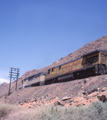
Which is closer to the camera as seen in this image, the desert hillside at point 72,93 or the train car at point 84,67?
the desert hillside at point 72,93

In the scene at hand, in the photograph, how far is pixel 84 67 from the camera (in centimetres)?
1914

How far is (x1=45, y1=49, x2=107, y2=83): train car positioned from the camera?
1816 cm

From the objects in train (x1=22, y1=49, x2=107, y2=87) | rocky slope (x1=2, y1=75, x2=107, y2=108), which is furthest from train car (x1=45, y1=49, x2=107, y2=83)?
rocky slope (x1=2, y1=75, x2=107, y2=108)

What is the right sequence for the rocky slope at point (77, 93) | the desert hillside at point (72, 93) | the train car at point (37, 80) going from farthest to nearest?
1. the train car at point (37, 80)
2. the desert hillside at point (72, 93)
3. the rocky slope at point (77, 93)

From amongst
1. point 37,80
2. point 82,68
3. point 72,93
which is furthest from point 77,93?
point 37,80

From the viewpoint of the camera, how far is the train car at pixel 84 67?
59.6ft

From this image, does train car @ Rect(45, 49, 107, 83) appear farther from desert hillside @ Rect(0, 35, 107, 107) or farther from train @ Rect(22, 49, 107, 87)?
desert hillside @ Rect(0, 35, 107, 107)

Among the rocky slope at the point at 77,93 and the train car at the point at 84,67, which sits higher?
the train car at the point at 84,67

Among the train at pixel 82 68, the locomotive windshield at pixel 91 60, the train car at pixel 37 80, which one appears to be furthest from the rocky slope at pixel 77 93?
the train car at pixel 37 80

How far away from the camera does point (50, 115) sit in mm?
7027

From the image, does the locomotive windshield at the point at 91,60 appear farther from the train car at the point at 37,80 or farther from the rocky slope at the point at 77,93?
the train car at the point at 37,80

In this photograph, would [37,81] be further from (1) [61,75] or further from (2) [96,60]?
(2) [96,60]

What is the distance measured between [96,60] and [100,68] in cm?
154

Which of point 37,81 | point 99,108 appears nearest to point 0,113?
point 99,108
